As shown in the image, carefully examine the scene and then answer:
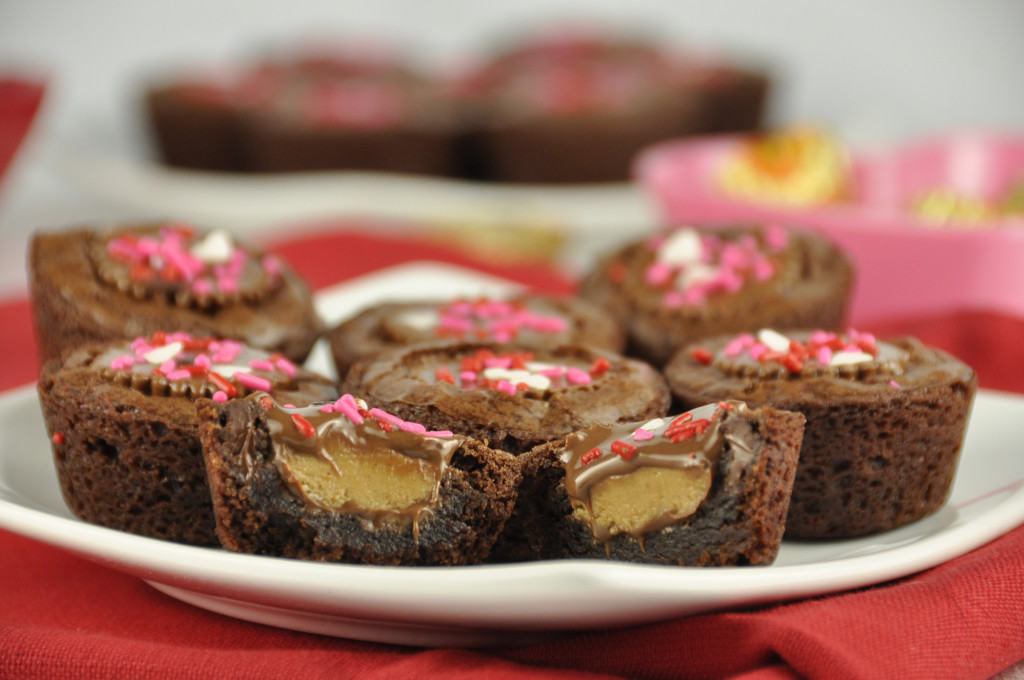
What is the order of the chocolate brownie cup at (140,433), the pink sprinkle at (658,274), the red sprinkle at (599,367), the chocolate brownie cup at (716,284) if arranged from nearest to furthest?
1. the chocolate brownie cup at (140,433)
2. the red sprinkle at (599,367)
3. the chocolate brownie cup at (716,284)
4. the pink sprinkle at (658,274)

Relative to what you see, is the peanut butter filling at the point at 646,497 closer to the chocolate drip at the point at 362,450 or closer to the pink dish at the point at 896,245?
the chocolate drip at the point at 362,450

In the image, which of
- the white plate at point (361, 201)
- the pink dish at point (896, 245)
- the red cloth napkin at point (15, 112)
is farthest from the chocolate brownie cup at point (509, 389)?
the white plate at point (361, 201)

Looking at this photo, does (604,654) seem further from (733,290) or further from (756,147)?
(756,147)

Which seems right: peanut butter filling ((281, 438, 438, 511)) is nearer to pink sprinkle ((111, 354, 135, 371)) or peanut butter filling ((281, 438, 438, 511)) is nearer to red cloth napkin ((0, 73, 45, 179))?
pink sprinkle ((111, 354, 135, 371))

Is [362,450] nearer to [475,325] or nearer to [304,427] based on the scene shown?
[304,427]

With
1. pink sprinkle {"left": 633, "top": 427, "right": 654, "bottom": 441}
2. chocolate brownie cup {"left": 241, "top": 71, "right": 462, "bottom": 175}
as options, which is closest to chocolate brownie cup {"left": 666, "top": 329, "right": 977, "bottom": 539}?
pink sprinkle {"left": 633, "top": 427, "right": 654, "bottom": 441}

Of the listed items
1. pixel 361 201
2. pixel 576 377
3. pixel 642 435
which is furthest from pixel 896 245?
pixel 361 201
